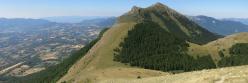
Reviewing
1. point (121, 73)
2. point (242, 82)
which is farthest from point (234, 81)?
point (121, 73)

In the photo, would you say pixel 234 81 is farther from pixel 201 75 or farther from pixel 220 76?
pixel 201 75

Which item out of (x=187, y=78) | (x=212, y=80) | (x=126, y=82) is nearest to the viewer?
(x=212, y=80)

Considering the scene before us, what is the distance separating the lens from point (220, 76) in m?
66.9

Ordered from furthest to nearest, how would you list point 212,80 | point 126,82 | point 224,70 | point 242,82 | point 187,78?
point 126,82 → point 187,78 → point 224,70 → point 212,80 → point 242,82

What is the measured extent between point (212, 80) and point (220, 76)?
1588 millimetres

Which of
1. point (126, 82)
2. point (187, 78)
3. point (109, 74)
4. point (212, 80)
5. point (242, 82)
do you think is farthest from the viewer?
point (109, 74)

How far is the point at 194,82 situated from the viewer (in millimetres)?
70938

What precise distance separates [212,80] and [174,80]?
14.1 meters

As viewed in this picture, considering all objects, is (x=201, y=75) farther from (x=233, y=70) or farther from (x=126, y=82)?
(x=126, y=82)

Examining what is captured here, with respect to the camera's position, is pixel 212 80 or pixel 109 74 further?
pixel 109 74

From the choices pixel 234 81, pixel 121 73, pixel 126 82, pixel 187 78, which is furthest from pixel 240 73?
pixel 121 73

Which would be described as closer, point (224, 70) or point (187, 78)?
point (224, 70)

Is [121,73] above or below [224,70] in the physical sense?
below

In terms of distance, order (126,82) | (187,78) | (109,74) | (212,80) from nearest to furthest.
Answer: (212,80) → (187,78) → (126,82) → (109,74)
